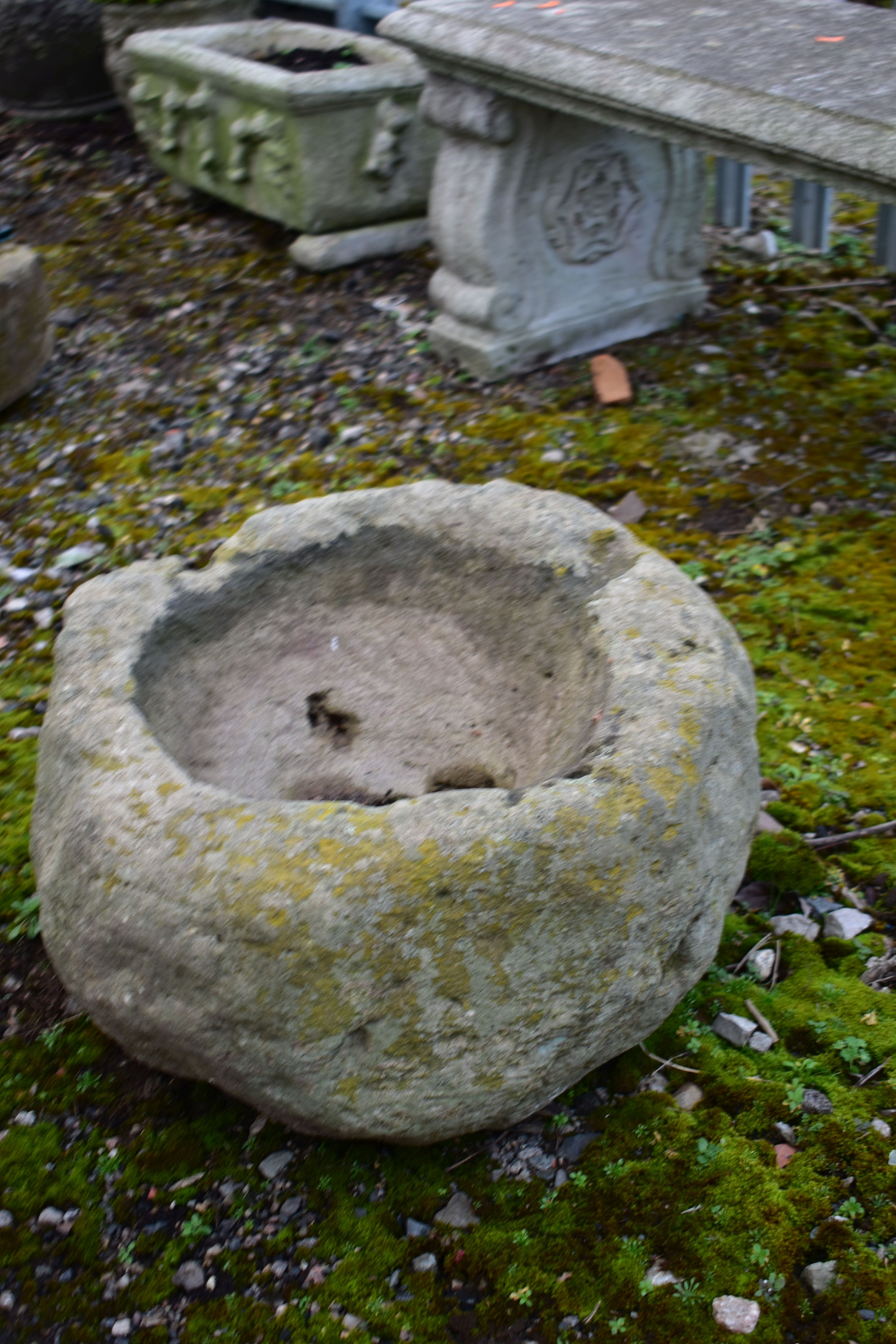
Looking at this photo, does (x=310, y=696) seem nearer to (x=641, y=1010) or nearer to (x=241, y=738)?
(x=241, y=738)

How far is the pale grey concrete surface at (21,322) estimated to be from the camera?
161 inches

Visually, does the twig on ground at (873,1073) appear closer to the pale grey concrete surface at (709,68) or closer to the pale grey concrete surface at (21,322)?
the pale grey concrete surface at (709,68)

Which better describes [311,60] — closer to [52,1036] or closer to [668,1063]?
[52,1036]

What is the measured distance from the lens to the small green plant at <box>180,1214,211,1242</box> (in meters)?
1.79

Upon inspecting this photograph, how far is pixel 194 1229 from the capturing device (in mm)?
1800

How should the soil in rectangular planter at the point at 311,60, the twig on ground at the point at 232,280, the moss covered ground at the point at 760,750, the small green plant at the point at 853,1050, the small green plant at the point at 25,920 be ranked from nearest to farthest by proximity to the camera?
the moss covered ground at the point at 760,750
the small green plant at the point at 853,1050
the small green plant at the point at 25,920
the twig on ground at the point at 232,280
the soil in rectangular planter at the point at 311,60

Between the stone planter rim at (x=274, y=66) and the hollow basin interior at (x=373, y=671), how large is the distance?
285 centimetres

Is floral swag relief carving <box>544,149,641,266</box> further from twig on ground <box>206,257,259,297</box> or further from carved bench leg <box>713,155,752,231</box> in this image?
twig on ground <box>206,257,259,297</box>

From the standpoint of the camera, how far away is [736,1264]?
5.53ft

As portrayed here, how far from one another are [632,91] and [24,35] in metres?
4.59

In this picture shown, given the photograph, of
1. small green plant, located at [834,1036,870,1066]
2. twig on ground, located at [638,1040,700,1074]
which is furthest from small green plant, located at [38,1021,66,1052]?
small green plant, located at [834,1036,870,1066]

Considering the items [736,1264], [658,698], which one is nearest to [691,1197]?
[736,1264]

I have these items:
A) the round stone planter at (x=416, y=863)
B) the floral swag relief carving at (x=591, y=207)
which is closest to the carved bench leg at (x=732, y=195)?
the floral swag relief carving at (x=591, y=207)

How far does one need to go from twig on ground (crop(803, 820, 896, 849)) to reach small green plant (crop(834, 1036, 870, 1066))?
465 mm
